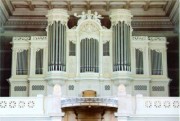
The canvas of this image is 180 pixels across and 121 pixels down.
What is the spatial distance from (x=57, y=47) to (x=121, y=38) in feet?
7.14

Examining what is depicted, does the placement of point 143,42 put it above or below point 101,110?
above

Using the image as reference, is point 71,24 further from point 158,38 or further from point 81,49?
point 158,38

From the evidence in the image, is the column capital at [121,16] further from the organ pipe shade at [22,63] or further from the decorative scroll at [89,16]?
the organ pipe shade at [22,63]

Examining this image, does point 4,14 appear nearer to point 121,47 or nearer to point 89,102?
point 121,47

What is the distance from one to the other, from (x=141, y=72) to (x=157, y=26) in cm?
228

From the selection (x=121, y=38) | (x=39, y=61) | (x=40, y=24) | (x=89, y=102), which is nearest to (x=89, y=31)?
(x=121, y=38)

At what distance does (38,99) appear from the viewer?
15.0m

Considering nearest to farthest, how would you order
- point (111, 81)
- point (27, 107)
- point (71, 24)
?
point (27, 107), point (111, 81), point (71, 24)

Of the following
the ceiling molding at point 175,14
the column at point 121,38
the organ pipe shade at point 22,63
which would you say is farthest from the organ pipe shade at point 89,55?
the ceiling molding at point 175,14

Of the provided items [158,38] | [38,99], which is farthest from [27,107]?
[158,38]

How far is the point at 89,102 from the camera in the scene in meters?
14.8

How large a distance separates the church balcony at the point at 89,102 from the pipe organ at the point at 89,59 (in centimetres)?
226

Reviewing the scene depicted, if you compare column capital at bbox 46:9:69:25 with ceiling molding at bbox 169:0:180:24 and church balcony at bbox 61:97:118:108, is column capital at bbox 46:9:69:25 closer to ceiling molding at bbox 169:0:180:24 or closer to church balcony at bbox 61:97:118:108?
ceiling molding at bbox 169:0:180:24

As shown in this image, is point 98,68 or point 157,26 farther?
point 157,26
